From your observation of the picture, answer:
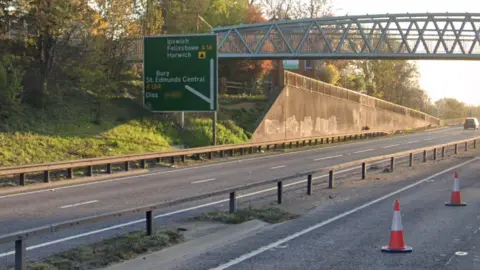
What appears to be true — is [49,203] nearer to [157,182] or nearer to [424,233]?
[157,182]

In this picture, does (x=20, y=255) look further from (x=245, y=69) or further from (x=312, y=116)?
(x=245, y=69)

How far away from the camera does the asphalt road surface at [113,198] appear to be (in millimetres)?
12062

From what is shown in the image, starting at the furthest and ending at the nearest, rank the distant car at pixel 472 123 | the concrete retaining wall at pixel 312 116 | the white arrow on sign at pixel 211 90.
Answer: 1. the distant car at pixel 472 123
2. the concrete retaining wall at pixel 312 116
3. the white arrow on sign at pixel 211 90

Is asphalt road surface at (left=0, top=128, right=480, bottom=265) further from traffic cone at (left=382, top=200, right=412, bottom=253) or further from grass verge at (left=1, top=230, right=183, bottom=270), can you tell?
traffic cone at (left=382, top=200, right=412, bottom=253)

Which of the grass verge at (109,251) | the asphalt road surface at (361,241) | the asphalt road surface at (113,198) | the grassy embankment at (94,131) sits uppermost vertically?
the grassy embankment at (94,131)

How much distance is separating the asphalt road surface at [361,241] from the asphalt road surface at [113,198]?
268cm

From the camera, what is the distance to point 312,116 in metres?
54.3

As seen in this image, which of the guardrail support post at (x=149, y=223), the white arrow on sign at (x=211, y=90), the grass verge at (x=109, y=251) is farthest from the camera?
the white arrow on sign at (x=211, y=90)

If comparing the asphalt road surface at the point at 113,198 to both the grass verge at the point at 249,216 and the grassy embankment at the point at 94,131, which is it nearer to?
the grass verge at the point at 249,216

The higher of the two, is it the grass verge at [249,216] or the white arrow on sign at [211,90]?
the white arrow on sign at [211,90]

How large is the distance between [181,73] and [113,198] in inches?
629

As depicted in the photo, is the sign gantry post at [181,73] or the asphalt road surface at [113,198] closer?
the asphalt road surface at [113,198]

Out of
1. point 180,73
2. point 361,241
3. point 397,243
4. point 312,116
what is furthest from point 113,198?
point 312,116

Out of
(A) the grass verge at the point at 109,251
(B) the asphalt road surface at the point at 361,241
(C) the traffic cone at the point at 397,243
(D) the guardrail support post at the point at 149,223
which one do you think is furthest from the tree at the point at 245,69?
(C) the traffic cone at the point at 397,243
